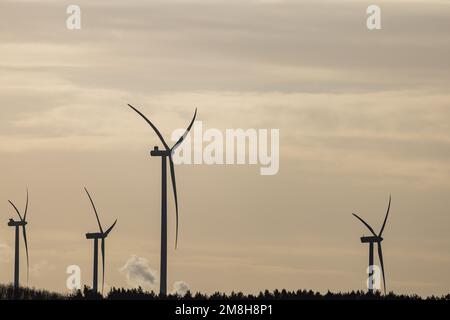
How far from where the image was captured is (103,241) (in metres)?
139

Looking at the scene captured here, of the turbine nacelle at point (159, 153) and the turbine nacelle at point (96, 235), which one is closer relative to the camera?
the turbine nacelle at point (159, 153)

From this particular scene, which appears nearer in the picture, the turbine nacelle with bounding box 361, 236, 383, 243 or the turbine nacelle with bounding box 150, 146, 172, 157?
the turbine nacelle with bounding box 150, 146, 172, 157

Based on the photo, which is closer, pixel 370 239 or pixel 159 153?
pixel 159 153

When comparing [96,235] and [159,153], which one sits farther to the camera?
[96,235]

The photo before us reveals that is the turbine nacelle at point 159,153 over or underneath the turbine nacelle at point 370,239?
over

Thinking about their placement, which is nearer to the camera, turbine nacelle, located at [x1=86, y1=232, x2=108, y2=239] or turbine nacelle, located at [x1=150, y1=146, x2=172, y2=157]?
turbine nacelle, located at [x1=150, y1=146, x2=172, y2=157]

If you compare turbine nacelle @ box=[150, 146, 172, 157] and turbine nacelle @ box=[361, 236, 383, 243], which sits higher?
turbine nacelle @ box=[150, 146, 172, 157]
